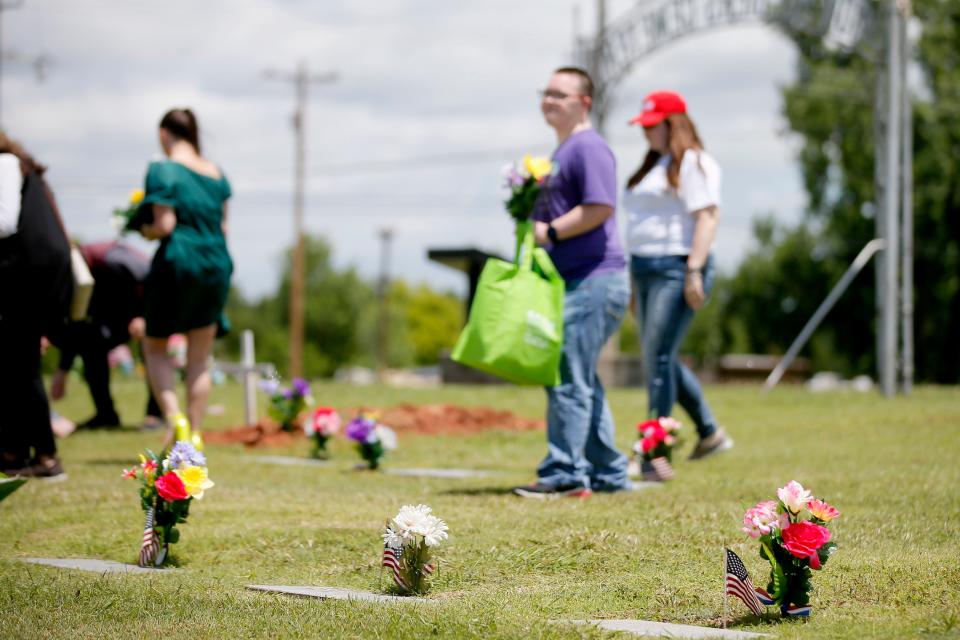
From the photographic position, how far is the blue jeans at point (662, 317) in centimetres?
720

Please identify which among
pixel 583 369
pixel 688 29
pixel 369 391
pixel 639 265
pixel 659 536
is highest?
pixel 688 29

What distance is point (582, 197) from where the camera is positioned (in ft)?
20.3

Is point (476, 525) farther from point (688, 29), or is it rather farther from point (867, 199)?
point (867, 199)

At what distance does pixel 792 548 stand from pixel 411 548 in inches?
45.5

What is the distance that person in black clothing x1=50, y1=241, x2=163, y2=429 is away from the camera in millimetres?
10117

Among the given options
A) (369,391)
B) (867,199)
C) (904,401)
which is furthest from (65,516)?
(867,199)

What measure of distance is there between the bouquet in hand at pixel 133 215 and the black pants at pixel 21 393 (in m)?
0.94

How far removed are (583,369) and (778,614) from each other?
2707 millimetres

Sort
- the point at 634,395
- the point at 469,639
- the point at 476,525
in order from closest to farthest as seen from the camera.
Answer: the point at 469,639 → the point at 476,525 → the point at 634,395

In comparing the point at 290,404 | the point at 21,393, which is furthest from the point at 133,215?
the point at 290,404

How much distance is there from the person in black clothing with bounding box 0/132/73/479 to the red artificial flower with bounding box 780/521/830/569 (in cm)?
455

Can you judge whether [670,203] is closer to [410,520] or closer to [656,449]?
[656,449]

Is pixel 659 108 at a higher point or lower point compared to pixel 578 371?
higher

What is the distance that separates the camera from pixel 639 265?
288 inches
